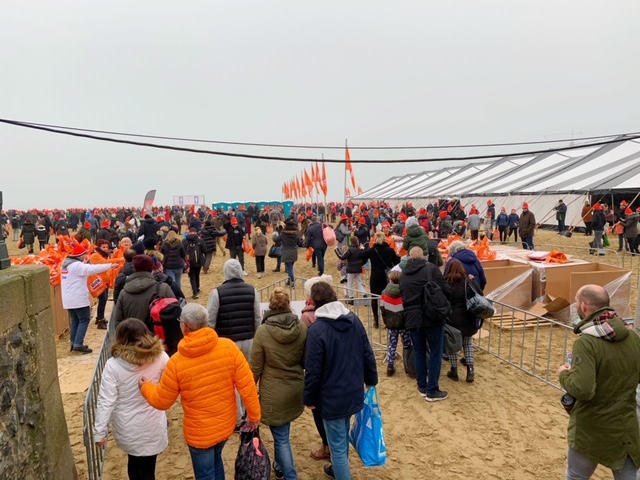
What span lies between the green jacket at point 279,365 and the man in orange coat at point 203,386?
31 cm

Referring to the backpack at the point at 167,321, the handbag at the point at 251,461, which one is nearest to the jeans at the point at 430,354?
the handbag at the point at 251,461

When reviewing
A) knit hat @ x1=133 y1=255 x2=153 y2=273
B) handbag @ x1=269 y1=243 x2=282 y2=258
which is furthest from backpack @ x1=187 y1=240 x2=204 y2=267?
knit hat @ x1=133 y1=255 x2=153 y2=273

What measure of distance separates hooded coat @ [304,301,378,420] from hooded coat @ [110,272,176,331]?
6.90ft

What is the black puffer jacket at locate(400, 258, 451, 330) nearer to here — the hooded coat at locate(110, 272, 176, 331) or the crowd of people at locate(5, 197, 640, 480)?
the crowd of people at locate(5, 197, 640, 480)

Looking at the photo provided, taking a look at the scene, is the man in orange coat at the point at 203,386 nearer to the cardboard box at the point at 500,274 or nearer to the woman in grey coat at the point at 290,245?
the cardboard box at the point at 500,274

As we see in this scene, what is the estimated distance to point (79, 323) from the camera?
665 centimetres

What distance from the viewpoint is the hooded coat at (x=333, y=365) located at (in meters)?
3.18

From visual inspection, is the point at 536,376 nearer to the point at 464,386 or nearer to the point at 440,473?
the point at 464,386

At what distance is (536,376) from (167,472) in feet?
15.8

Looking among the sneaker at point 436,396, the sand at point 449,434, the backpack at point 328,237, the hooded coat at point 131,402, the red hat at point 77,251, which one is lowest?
the sand at point 449,434

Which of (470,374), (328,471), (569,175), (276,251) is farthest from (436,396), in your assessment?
(569,175)

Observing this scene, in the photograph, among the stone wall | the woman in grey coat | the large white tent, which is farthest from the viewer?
the large white tent

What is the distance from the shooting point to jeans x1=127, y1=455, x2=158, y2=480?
3.15 m

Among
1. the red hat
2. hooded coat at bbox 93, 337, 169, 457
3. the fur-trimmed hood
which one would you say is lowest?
hooded coat at bbox 93, 337, 169, 457
